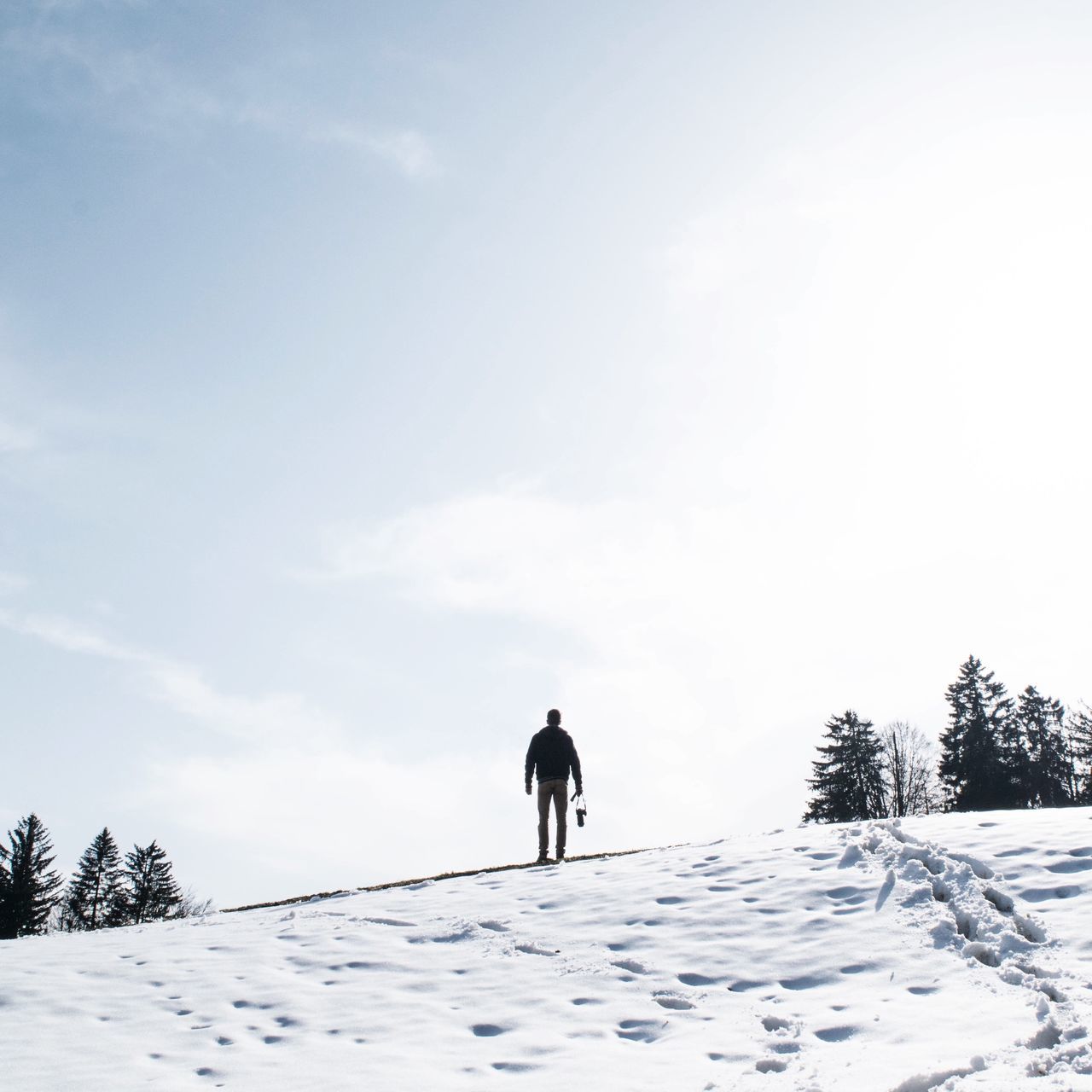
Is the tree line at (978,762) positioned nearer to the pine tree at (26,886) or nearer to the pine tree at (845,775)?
the pine tree at (845,775)

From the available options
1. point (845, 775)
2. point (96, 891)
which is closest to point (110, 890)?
point (96, 891)

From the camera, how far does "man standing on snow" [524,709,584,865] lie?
14062 mm

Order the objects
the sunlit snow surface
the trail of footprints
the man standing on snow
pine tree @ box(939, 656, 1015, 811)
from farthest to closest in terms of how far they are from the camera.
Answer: pine tree @ box(939, 656, 1015, 811) → the man standing on snow → the sunlit snow surface → the trail of footprints

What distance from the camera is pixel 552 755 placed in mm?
14086

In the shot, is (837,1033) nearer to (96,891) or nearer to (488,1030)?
(488,1030)

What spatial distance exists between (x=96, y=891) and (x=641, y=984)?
62.4 m

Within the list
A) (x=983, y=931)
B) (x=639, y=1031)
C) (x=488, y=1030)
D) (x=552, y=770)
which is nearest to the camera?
(x=639, y=1031)

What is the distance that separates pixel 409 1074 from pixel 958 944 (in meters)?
4.58

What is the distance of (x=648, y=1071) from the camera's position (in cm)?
540

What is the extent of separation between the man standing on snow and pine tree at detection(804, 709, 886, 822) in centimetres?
3356

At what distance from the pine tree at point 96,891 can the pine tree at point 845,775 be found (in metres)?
45.7

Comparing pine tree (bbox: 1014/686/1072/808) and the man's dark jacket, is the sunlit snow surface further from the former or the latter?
pine tree (bbox: 1014/686/1072/808)

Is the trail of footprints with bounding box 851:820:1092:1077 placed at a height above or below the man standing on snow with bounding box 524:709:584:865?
below

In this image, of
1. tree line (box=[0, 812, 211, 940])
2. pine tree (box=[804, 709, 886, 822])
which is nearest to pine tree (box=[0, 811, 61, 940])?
tree line (box=[0, 812, 211, 940])
